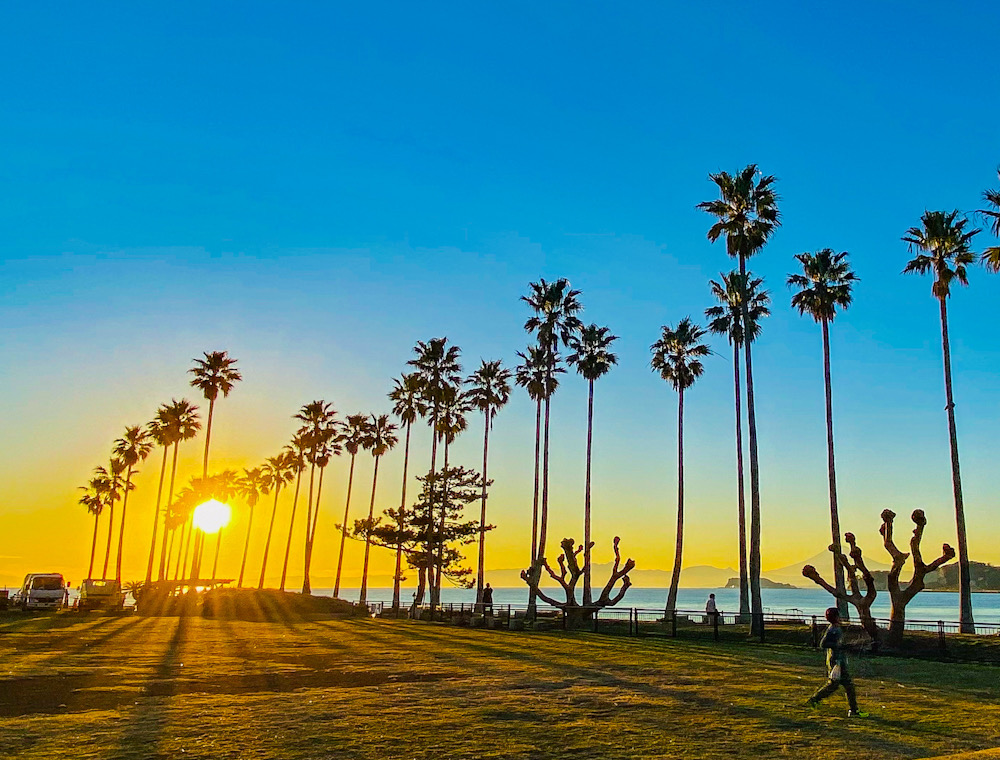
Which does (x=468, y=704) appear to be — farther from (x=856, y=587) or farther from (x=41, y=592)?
(x=41, y=592)

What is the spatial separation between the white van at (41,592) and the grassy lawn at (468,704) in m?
31.5

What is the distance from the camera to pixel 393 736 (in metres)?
11.3

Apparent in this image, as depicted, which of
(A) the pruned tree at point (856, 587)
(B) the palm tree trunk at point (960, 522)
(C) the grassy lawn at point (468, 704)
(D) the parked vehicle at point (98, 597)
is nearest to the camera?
(C) the grassy lawn at point (468, 704)

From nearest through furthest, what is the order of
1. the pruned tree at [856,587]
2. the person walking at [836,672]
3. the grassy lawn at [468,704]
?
the grassy lawn at [468,704], the person walking at [836,672], the pruned tree at [856,587]

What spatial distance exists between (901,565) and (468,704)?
20.2m

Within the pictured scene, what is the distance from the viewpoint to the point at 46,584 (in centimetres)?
5494

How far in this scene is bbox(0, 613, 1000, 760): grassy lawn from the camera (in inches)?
420

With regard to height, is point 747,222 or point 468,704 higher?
point 747,222

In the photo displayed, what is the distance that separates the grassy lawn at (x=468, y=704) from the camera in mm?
10672

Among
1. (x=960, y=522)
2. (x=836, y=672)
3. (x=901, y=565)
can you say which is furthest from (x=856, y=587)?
(x=836, y=672)

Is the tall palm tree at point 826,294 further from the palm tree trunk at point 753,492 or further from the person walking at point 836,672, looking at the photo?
the person walking at point 836,672

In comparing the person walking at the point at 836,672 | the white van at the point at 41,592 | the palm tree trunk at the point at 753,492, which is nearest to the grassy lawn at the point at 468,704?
the person walking at the point at 836,672

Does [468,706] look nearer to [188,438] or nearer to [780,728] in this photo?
[780,728]

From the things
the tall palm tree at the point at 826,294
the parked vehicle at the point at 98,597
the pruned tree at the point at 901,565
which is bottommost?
the parked vehicle at the point at 98,597
